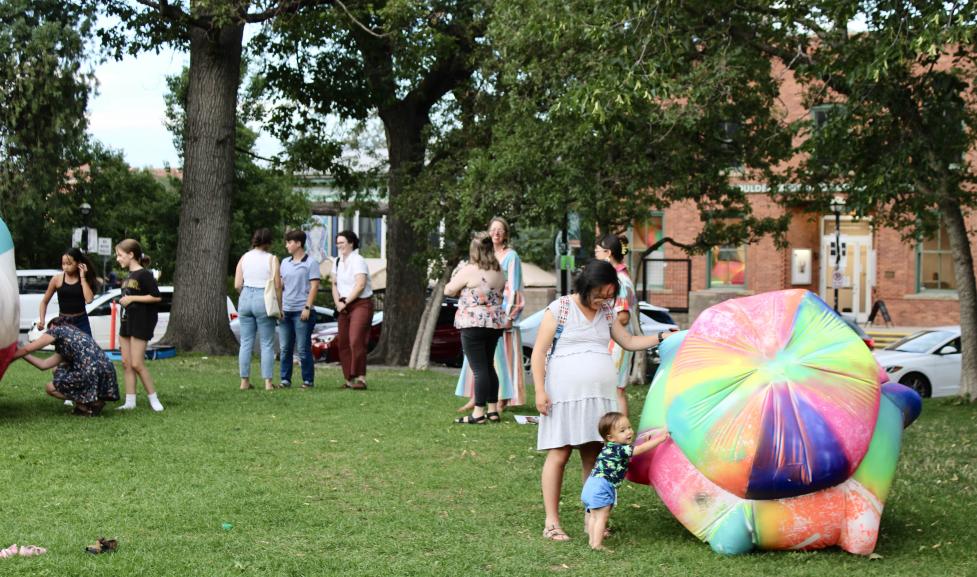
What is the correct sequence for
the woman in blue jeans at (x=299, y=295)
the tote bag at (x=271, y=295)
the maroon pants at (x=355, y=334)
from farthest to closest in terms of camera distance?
the woman in blue jeans at (x=299, y=295) → the maroon pants at (x=355, y=334) → the tote bag at (x=271, y=295)

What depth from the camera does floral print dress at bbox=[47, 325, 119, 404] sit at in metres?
11.0

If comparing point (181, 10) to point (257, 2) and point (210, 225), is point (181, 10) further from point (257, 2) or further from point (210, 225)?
point (210, 225)

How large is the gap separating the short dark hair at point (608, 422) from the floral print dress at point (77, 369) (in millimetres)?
5993

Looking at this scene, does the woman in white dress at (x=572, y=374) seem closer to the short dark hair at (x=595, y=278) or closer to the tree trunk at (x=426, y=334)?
the short dark hair at (x=595, y=278)

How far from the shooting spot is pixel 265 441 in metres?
9.97

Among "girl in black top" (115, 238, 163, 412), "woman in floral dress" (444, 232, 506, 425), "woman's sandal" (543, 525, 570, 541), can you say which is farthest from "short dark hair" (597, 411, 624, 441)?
"girl in black top" (115, 238, 163, 412)

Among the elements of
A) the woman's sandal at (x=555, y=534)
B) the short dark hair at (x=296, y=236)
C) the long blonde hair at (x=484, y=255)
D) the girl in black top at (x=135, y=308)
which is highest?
the short dark hair at (x=296, y=236)

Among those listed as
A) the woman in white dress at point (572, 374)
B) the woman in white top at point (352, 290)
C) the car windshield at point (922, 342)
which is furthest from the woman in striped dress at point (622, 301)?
the car windshield at point (922, 342)

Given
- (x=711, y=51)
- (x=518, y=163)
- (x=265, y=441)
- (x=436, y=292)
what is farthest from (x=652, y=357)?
(x=265, y=441)

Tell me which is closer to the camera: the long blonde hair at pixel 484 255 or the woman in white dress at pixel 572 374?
the woman in white dress at pixel 572 374

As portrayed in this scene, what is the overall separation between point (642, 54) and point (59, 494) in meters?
7.77

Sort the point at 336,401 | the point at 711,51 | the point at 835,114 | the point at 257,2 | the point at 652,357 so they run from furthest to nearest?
1. the point at 652,357
2. the point at 257,2
3. the point at 711,51
4. the point at 835,114
5. the point at 336,401

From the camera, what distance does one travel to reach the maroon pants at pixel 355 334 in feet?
44.7

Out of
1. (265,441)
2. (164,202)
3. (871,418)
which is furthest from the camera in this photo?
(164,202)
